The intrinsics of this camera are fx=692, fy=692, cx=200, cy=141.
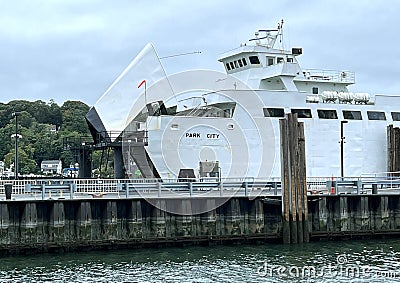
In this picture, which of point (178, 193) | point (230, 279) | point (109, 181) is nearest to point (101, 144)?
point (109, 181)

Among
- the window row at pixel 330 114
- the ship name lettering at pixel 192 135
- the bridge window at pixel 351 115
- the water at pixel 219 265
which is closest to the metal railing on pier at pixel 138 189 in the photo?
the water at pixel 219 265

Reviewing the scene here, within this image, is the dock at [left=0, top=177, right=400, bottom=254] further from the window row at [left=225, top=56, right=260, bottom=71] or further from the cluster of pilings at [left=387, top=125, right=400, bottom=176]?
the window row at [left=225, top=56, right=260, bottom=71]

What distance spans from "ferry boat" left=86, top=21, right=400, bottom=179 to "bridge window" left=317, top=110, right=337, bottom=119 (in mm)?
63

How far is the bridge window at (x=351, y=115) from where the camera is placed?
4431cm

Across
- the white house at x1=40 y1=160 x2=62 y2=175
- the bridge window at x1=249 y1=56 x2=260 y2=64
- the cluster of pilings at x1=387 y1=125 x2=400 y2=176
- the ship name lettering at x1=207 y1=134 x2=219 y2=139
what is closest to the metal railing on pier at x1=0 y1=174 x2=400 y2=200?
the ship name lettering at x1=207 y1=134 x2=219 y2=139

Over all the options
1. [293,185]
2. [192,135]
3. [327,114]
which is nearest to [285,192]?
[293,185]

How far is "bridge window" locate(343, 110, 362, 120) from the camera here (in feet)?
145

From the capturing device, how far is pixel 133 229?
29859 mm

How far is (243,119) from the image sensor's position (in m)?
40.9

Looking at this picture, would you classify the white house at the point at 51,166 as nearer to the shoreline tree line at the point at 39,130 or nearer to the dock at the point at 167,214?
the shoreline tree line at the point at 39,130

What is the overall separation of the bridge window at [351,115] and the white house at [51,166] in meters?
63.1

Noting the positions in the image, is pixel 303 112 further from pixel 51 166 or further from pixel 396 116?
pixel 51 166

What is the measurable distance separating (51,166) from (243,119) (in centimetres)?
6761

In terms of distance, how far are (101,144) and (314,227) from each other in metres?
13.1
